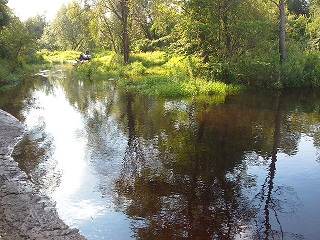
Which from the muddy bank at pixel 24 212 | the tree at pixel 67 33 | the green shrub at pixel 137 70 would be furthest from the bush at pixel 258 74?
the tree at pixel 67 33

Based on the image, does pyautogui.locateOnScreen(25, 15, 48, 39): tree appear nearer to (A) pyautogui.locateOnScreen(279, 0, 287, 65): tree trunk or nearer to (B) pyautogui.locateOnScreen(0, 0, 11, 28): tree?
(B) pyautogui.locateOnScreen(0, 0, 11, 28): tree

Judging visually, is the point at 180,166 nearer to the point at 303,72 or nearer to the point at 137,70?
the point at 303,72

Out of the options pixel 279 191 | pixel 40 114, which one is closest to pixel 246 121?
pixel 279 191

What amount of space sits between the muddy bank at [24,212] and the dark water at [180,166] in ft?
1.08

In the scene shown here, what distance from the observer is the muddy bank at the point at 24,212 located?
6758 mm

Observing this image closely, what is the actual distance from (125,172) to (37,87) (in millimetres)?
20558

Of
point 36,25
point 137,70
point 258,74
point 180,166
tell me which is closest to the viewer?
point 180,166

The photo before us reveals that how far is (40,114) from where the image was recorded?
58.4ft

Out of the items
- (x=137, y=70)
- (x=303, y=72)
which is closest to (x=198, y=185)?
(x=303, y=72)

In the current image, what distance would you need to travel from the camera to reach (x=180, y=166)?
414 inches

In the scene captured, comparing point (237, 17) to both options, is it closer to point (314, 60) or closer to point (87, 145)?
point (314, 60)

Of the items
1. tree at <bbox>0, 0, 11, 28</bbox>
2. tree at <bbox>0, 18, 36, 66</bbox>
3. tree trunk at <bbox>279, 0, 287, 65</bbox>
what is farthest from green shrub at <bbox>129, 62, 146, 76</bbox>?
tree at <bbox>0, 0, 11, 28</bbox>

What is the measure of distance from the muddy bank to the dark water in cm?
33

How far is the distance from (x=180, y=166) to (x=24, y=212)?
4.77 m
